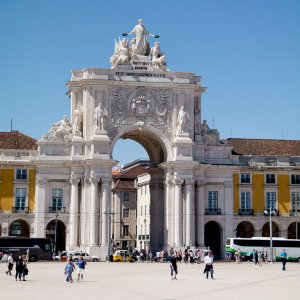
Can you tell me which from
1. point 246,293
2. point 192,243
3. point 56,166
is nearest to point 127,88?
point 56,166

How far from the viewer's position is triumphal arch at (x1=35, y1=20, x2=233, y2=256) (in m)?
81.0

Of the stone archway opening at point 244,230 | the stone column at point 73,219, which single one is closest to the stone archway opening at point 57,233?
the stone column at point 73,219

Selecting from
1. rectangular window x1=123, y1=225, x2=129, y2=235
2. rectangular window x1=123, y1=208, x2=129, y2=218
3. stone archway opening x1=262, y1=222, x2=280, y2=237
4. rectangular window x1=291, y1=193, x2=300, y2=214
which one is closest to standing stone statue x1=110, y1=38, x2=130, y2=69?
rectangular window x1=291, y1=193, x2=300, y2=214

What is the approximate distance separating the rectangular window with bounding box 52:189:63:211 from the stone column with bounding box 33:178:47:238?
100 cm

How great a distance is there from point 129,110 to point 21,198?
14593 millimetres

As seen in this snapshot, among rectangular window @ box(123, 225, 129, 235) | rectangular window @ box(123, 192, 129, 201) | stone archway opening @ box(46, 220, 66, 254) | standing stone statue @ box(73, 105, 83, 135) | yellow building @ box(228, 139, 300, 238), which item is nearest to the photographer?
standing stone statue @ box(73, 105, 83, 135)

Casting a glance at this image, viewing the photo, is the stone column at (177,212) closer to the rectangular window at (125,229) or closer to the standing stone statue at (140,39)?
the standing stone statue at (140,39)

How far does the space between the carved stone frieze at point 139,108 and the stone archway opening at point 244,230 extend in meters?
15.5

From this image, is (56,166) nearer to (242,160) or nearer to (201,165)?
(201,165)

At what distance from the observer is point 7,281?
44.6 m

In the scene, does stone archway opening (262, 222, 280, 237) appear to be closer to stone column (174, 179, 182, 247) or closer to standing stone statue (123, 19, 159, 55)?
stone column (174, 179, 182, 247)

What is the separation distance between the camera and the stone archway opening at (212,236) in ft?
291

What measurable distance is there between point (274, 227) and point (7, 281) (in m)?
48.9

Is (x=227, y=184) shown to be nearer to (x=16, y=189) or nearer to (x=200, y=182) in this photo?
(x=200, y=182)
